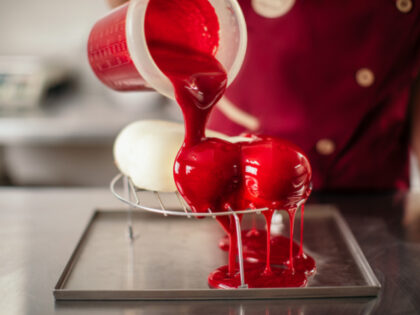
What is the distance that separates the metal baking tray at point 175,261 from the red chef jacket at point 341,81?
227mm

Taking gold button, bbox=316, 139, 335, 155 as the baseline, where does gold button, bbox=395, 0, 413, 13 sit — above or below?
above

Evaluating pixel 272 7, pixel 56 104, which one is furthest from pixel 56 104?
pixel 272 7

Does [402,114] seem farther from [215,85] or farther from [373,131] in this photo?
[215,85]

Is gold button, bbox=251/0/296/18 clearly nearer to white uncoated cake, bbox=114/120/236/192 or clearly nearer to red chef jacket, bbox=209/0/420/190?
red chef jacket, bbox=209/0/420/190

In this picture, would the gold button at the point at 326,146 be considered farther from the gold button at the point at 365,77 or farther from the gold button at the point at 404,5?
the gold button at the point at 404,5

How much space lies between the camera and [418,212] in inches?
39.4

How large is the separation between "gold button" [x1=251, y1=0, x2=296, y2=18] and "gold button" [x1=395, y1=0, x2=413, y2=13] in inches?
8.8

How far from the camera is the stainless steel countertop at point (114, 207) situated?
2.13 ft

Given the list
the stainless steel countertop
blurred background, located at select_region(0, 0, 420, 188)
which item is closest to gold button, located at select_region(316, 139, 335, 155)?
the stainless steel countertop

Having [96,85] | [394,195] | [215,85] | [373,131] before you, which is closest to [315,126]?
[373,131]

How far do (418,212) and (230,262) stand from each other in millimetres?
468

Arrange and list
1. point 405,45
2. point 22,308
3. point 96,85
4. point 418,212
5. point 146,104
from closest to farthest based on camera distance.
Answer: point 22,308, point 418,212, point 405,45, point 146,104, point 96,85

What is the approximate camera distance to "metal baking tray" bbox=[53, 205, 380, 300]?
667 mm

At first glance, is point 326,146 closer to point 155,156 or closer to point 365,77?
point 365,77
